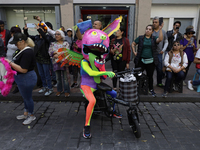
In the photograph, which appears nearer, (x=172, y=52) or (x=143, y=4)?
(x=172, y=52)

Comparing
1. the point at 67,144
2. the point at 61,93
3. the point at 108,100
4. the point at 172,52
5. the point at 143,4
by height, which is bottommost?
the point at 67,144

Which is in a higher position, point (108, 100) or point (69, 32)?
point (69, 32)

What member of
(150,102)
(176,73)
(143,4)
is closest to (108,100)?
(150,102)

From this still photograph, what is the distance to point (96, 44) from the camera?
9.10 ft

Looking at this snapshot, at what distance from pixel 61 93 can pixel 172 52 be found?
374 centimetres

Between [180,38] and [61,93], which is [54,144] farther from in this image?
[180,38]

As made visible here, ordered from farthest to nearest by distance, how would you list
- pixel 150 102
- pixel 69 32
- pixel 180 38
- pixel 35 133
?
1. pixel 69 32
2. pixel 180 38
3. pixel 150 102
4. pixel 35 133

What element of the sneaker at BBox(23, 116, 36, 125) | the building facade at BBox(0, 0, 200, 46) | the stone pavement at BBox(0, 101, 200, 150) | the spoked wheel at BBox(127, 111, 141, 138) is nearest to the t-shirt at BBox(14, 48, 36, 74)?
the sneaker at BBox(23, 116, 36, 125)

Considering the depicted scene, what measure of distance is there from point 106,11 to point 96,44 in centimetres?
719

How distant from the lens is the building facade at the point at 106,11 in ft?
28.3

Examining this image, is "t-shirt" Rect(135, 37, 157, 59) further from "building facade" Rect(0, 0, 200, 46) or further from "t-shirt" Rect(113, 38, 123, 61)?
"building facade" Rect(0, 0, 200, 46)

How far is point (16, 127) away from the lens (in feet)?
11.1

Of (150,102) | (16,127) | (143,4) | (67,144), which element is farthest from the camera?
(143,4)

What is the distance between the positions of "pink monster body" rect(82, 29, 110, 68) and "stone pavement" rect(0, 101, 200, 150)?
145 centimetres
